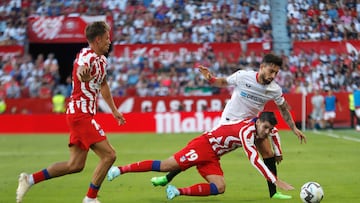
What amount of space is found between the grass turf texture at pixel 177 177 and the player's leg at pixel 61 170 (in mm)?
1010

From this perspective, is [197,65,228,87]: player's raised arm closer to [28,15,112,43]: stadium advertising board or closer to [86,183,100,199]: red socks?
[86,183,100,199]: red socks

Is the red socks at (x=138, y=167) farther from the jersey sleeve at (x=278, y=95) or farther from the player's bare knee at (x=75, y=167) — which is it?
the jersey sleeve at (x=278, y=95)

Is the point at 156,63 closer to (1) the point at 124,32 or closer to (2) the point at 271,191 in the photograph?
(1) the point at 124,32

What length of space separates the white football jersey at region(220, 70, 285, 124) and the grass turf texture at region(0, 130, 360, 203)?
3.97 ft

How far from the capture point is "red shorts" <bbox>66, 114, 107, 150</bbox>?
9492mm

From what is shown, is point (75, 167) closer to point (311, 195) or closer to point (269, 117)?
point (269, 117)

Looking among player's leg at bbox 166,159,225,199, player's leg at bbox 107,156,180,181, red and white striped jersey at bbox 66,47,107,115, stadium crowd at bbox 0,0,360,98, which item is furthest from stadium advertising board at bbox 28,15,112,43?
red and white striped jersey at bbox 66,47,107,115

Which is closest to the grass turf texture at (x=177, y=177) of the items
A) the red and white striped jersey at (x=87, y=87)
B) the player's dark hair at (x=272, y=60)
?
the red and white striped jersey at (x=87, y=87)

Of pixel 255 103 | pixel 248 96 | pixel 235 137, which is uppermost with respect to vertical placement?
pixel 248 96

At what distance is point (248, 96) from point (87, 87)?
8.04ft

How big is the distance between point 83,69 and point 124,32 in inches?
976

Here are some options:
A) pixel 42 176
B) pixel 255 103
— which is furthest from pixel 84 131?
pixel 255 103

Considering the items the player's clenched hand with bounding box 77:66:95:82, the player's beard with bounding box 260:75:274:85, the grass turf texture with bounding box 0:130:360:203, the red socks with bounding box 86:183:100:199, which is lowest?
the grass turf texture with bounding box 0:130:360:203

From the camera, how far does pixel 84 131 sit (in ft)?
31.1
